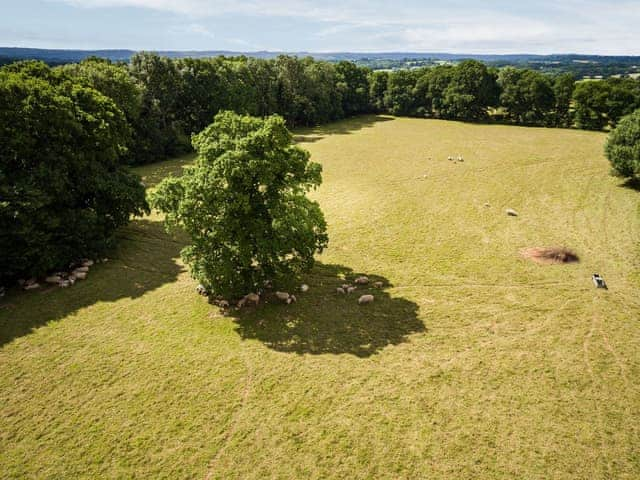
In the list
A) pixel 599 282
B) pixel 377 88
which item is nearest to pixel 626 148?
pixel 599 282

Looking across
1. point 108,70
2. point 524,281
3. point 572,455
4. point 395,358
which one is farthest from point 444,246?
point 108,70

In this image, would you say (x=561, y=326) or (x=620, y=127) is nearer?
(x=561, y=326)

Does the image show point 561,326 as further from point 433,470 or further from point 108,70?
point 108,70

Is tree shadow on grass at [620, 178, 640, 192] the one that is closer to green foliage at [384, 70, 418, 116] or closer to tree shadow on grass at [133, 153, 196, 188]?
tree shadow on grass at [133, 153, 196, 188]

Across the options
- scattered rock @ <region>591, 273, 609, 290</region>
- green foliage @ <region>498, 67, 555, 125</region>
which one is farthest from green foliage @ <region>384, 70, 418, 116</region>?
scattered rock @ <region>591, 273, 609, 290</region>

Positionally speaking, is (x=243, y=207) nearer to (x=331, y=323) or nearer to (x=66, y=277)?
(x=331, y=323)

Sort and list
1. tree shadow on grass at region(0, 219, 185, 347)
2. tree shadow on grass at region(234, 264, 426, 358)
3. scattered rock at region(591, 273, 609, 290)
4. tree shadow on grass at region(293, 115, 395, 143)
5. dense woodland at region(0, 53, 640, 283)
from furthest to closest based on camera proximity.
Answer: tree shadow on grass at region(293, 115, 395, 143), dense woodland at region(0, 53, 640, 283), scattered rock at region(591, 273, 609, 290), tree shadow on grass at region(0, 219, 185, 347), tree shadow on grass at region(234, 264, 426, 358)
